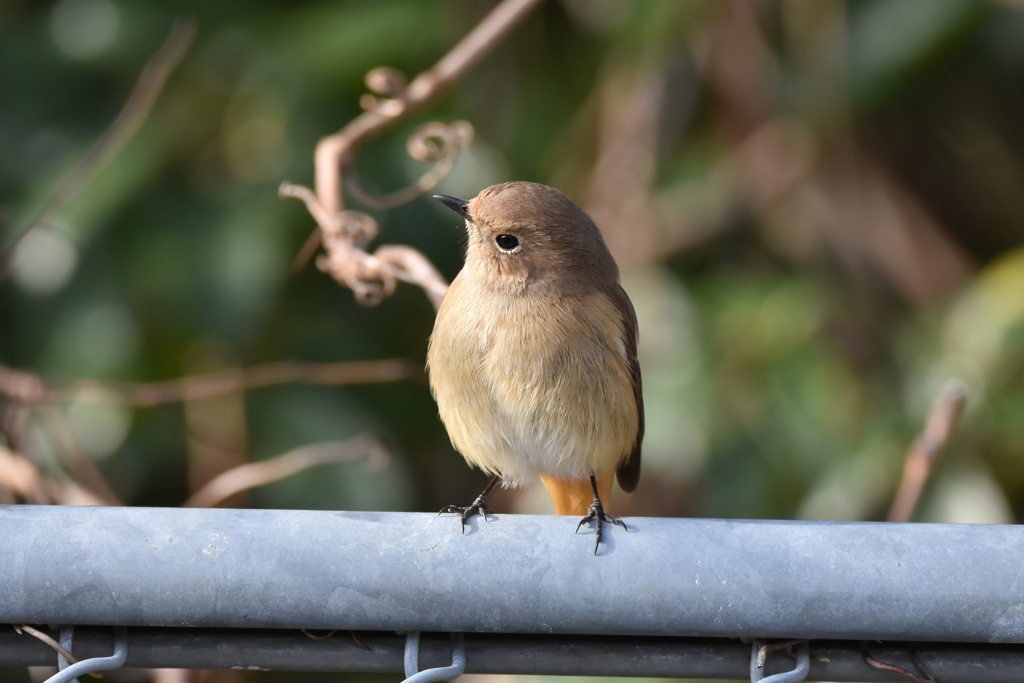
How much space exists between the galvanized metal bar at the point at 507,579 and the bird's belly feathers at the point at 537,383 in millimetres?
1236

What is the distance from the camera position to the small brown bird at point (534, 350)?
8.75ft

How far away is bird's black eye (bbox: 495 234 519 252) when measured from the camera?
2.86 meters

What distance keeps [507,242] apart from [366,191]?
400mm

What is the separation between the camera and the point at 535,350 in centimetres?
266

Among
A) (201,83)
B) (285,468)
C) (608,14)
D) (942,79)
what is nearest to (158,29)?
(201,83)

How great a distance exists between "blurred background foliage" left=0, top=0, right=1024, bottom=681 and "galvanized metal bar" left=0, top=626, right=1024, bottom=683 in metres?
2.27

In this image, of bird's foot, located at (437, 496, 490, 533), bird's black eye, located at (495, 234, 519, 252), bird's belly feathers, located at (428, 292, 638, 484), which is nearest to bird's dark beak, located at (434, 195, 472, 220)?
bird's black eye, located at (495, 234, 519, 252)

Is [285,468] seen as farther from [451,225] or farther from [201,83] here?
[201,83]

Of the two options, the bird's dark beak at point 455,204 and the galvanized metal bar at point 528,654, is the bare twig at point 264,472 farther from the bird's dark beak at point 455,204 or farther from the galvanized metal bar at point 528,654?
the galvanized metal bar at point 528,654

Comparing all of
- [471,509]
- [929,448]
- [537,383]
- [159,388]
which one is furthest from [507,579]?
[159,388]

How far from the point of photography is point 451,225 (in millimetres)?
4352

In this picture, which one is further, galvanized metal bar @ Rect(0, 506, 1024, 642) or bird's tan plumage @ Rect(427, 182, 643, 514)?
bird's tan plumage @ Rect(427, 182, 643, 514)

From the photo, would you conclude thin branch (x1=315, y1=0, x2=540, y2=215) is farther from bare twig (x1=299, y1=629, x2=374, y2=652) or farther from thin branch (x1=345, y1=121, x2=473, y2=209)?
bare twig (x1=299, y1=629, x2=374, y2=652)

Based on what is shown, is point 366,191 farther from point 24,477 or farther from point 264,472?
point 24,477
